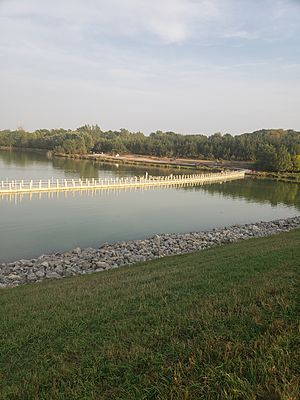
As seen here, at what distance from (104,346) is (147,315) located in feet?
3.48

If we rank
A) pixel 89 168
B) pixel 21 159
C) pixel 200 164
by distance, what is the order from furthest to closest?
1. pixel 200 164
2. pixel 21 159
3. pixel 89 168

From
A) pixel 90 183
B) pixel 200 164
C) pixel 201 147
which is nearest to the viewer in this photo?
pixel 90 183

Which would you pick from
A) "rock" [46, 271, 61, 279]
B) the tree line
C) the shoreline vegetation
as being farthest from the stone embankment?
the tree line

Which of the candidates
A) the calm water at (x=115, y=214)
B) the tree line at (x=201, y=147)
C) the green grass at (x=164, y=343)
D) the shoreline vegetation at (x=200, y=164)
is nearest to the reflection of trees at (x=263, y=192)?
the calm water at (x=115, y=214)

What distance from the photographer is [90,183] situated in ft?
144

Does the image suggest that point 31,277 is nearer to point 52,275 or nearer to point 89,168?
point 52,275

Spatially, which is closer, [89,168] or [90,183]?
[90,183]

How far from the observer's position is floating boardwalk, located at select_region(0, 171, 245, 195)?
35.6m

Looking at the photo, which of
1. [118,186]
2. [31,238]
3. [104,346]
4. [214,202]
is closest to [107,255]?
[31,238]

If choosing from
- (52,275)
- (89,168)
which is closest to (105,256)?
(52,275)

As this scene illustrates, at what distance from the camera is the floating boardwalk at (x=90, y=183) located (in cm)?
3560

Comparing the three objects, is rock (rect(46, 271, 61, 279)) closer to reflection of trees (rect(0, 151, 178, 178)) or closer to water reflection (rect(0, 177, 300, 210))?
water reflection (rect(0, 177, 300, 210))

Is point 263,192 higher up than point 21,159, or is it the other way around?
point 21,159

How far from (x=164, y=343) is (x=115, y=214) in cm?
2442
